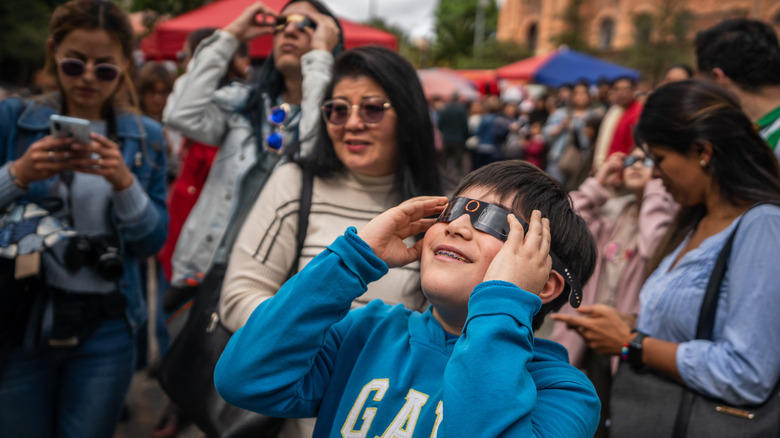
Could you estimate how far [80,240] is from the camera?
2.28 m

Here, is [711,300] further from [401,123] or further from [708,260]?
[401,123]

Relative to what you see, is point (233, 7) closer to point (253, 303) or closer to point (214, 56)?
point (214, 56)

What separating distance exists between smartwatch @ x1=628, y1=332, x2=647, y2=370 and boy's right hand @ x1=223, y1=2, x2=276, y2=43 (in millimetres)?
Answer: 2226

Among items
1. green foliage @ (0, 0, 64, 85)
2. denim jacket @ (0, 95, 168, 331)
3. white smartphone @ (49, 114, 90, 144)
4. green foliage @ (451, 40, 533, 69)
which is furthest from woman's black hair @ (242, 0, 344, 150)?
green foliage @ (451, 40, 533, 69)

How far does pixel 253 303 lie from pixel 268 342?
0.63 meters

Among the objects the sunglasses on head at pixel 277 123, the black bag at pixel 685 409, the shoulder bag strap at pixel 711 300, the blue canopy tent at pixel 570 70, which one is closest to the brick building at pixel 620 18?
the blue canopy tent at pixel 570 70

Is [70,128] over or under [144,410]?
over

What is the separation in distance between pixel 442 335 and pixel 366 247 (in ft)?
1.00

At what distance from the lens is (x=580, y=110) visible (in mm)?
9914

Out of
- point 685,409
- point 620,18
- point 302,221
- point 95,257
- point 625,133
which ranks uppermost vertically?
point 302,221

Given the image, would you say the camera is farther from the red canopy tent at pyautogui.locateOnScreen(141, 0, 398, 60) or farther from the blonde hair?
the red canopy tent at pyautogui.locateOnScreen(141, 0, 398, 60)

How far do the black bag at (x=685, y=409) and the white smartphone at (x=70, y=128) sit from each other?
220 centimetres

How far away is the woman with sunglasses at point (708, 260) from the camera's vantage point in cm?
195

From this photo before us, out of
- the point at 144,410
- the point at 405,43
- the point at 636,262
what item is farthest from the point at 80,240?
the point at 405,43
